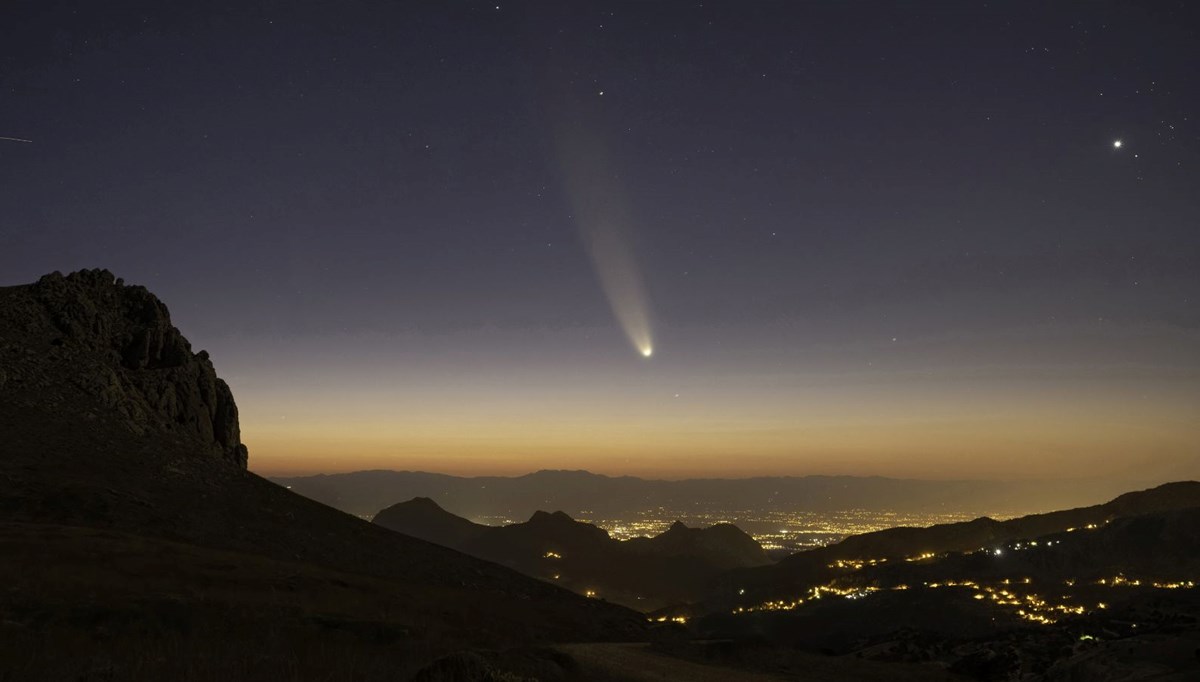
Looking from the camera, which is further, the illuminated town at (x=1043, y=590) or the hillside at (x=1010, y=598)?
the illuminated town at (x=1043, y=590)

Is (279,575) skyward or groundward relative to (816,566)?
skyward

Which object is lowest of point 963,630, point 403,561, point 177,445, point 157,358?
point 963,630

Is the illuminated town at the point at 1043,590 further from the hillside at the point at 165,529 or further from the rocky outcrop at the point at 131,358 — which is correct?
the rocky outcrop at the point at 131,358

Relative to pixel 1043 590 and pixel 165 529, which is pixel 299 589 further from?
pixel 1043 590

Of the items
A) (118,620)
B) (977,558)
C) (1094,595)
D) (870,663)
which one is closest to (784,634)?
(1094,595)

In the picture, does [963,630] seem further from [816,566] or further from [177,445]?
[816,566]

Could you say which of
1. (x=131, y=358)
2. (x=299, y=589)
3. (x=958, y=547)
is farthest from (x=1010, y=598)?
(x=131, y=358)

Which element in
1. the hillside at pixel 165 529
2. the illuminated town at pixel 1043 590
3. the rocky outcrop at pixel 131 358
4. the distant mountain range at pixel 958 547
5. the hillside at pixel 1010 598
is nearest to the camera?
the hillside at pixel 165 529

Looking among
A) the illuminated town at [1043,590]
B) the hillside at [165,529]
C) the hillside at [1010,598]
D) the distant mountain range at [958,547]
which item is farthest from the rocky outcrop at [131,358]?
the distant mountain range at [958,547]
